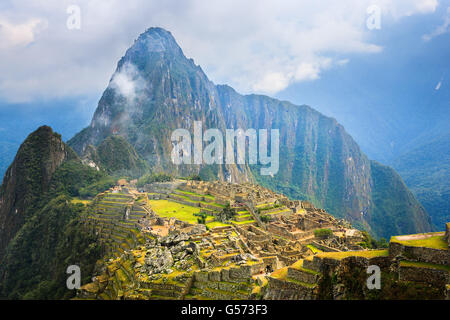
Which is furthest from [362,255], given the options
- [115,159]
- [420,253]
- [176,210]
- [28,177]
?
[115,159]

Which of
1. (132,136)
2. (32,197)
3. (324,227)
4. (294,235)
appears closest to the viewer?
(294,235)

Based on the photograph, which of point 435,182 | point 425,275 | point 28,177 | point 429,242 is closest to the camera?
point 425,275

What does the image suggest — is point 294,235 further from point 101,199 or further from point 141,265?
point 101,199

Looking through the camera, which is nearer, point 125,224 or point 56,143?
point 125,224

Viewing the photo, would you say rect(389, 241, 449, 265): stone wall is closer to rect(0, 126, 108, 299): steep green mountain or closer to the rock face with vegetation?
rect(0, 126, 108, 299): steep green mountain

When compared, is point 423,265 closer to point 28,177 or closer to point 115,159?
point 28,177

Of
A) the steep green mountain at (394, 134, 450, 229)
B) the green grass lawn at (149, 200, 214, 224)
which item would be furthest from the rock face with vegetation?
the steep green mountain at (394, 134, 450, 229)
